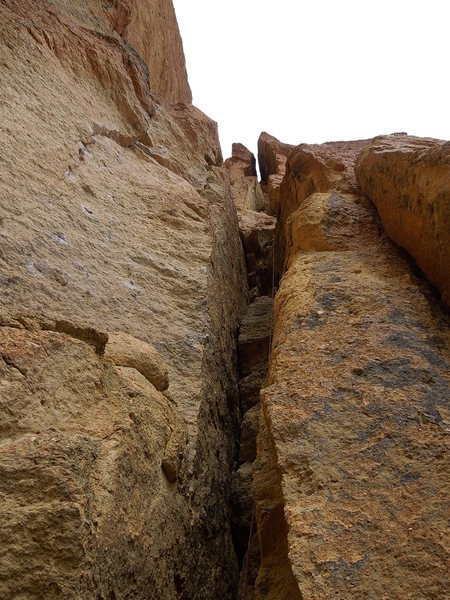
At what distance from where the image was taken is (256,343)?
617 centimetres

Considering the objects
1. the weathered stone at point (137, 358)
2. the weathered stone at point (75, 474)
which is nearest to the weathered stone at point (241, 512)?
the weathered stone at point (75, 474)

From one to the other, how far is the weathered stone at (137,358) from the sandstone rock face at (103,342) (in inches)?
0.5

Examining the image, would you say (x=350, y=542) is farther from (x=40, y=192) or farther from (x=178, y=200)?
(x=178, y=200)

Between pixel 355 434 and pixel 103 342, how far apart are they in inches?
59.5

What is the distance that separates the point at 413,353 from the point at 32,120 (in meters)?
3.50

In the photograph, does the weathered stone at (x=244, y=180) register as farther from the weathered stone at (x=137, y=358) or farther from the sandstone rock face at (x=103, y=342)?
the weathered stone at (x=137, y=358)

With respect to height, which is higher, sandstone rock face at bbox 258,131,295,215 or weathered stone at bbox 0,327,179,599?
sandstone rock face at bbox 258,131,295,215

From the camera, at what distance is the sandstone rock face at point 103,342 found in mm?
2271

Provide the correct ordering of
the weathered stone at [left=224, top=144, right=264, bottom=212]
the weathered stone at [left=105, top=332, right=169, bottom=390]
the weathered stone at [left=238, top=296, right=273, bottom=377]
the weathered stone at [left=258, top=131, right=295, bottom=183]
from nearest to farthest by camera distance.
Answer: the weathered stone at [left=105, top=332, right=169, bottom=390] → the weathered stone at [left=238, top=296, right=273, bottom=377] → the weathered stone at [left=224, top=144, right=264, bottom=212] → the weathered stone at [left=258, top=131, right=295, bottom=183]

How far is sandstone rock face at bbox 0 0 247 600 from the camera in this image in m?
2.27

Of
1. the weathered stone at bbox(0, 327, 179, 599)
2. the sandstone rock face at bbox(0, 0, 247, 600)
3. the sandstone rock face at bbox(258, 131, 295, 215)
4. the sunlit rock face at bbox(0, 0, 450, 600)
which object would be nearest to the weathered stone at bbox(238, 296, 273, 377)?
the sunlit rock face at bbox(0, 0, 450, 600)

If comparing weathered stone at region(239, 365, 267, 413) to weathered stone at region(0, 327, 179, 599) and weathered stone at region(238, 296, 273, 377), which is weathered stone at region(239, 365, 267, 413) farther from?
weathered stone at region(0, 327, 179, 599)

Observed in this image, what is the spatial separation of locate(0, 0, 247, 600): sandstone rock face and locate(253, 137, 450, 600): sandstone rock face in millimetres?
656

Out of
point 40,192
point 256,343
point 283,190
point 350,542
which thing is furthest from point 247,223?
point 350,542
